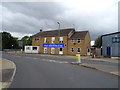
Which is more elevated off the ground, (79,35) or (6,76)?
(79,35)

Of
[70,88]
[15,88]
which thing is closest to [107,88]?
[70,88]

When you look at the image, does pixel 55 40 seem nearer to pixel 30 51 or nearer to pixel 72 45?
pixel 72 45

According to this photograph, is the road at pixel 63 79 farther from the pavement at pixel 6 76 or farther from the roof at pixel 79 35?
the roof at pixel 79 35

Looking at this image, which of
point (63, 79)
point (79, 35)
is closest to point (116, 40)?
point (79, 35)

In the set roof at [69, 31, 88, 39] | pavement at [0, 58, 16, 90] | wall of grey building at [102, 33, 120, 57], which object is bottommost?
pavement at [0, 58, 16, 90]

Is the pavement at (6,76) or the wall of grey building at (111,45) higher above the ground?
the wall of grey building at (111,45)

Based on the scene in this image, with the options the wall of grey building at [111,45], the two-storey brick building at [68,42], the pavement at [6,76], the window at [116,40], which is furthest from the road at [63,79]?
the two-storey brick building at [68,42]

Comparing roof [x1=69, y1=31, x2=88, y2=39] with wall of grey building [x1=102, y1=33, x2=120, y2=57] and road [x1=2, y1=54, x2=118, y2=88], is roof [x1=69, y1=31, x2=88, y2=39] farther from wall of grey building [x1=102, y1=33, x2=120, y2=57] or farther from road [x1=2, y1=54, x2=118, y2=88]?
road [x1=2, y1=54, x2=118, y2=88]

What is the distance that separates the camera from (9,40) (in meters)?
105

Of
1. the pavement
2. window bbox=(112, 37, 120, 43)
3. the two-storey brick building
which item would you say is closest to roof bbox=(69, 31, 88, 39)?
the two-storey brick building

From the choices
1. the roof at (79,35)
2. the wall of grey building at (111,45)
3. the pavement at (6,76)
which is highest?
the roof at (79,35)

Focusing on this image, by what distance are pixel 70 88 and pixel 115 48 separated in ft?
97.0

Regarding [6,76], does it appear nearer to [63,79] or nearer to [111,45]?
[63,79]

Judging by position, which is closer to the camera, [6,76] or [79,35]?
[6,76]
